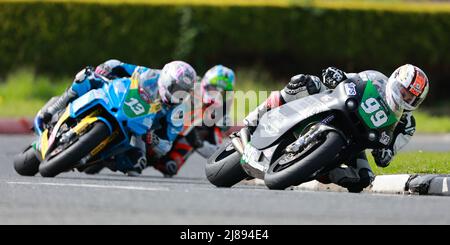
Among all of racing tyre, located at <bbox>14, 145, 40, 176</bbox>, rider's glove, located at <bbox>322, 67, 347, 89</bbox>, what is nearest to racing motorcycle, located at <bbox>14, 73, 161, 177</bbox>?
racing tyre, located at <bbox>14, 145, 40, 176</bbox>

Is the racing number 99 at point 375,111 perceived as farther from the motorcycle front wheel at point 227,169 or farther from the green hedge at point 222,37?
the green hedge at point 222,37

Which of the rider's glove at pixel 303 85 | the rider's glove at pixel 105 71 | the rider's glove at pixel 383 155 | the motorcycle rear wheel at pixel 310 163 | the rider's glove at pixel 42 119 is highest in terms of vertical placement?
the rider's glove at pixel 105 71


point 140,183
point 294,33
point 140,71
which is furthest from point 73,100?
point 294,33

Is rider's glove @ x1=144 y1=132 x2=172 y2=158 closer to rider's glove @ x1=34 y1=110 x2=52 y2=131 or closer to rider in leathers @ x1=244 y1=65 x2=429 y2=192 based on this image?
rider's glove @ x1=34 y1=110 x2=52 y2=131

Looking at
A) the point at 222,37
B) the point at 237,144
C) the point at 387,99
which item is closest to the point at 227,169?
the point at 237,144

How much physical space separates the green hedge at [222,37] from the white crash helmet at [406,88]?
16.8 meters

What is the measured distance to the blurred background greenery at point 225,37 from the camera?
28.2m

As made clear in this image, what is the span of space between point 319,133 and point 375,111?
579 millimetres

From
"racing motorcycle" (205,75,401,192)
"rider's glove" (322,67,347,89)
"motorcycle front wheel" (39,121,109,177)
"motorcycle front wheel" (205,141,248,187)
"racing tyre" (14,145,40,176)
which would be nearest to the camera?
"racing motorcycle" (205,75,401,192)

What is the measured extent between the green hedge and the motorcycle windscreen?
1615 cm

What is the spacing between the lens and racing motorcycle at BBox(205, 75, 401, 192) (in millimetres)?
11539

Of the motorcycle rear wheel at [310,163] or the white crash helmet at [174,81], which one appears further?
the white crash helmet at [174,81]

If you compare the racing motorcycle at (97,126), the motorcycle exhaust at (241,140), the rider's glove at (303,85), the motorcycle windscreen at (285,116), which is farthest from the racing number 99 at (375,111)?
the racing motorcycle at (97,126)

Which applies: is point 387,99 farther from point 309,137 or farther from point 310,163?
point 310,163
